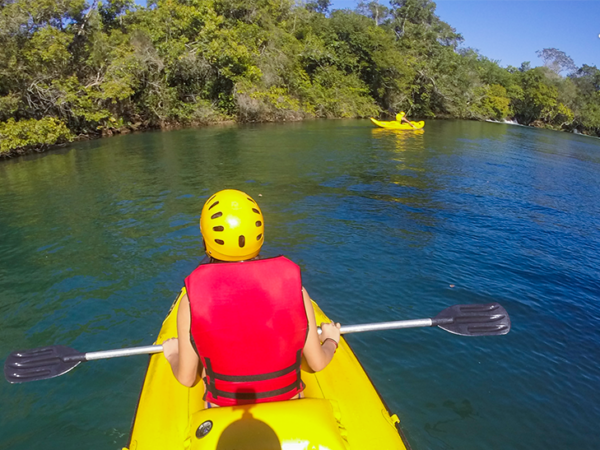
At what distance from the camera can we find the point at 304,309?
6.90 feet

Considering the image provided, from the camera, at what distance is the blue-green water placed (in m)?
3.81

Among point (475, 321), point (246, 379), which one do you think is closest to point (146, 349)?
point (246, 379)

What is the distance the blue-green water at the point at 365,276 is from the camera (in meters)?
3.81

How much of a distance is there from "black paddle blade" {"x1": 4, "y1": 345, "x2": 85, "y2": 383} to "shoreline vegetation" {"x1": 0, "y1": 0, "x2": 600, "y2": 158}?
1512cm

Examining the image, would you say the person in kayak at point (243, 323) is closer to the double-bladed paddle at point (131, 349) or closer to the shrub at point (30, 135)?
the double-bladed paddle at point (131, 349)

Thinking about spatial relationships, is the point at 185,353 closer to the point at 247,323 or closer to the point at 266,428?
the point at 247,323

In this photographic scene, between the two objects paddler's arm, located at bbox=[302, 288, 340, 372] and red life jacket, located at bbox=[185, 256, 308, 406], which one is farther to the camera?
paddler's arm, located at bbox=[302, 288, 340, 372]

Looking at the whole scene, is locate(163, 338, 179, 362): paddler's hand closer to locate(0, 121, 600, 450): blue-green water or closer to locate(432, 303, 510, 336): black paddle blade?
locate(0, 121, 600, 450): blue-green water

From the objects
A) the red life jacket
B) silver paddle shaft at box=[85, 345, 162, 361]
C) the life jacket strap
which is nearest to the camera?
the red life jacket

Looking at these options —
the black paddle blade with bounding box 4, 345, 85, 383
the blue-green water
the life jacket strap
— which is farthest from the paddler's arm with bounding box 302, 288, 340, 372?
the black paddle blade with bounding box 4, 345, 85, 383

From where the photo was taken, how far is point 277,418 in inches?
77.7

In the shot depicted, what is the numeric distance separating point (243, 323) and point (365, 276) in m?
4.46

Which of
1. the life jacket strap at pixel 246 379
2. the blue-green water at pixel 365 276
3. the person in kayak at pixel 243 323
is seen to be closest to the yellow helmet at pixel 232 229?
the person in kayak at pixel 243 323

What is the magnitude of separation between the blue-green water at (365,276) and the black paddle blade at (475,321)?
774 mm
